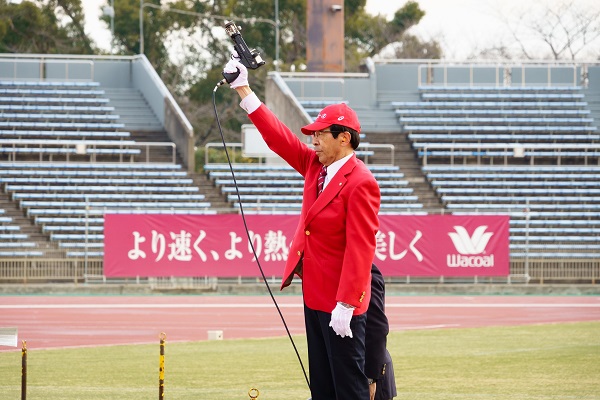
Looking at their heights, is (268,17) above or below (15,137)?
above

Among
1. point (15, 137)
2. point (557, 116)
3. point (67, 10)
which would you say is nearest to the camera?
point (15, 137)

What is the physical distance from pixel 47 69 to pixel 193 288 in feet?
44.7

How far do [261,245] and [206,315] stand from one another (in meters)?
6.46

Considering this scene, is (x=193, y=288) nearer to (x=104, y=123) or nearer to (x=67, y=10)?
(x=104, y=123)

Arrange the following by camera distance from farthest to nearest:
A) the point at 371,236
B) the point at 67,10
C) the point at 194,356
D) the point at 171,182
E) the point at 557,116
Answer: the point at 67,10
the point at 557,116
the point at 171,182
the point at 194,356
the point at 371,236

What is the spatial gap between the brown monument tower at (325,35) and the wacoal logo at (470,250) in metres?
13.2

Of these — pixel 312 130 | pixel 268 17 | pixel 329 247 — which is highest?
pixel 268 17

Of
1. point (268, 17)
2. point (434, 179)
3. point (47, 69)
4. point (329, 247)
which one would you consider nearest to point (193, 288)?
point (434, 179)

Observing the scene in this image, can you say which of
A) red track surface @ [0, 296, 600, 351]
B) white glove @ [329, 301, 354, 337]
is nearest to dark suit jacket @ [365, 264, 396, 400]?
white glove @ [329, 301, 354, 337]

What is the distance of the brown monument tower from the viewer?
41.2 meters

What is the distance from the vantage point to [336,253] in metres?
7.13

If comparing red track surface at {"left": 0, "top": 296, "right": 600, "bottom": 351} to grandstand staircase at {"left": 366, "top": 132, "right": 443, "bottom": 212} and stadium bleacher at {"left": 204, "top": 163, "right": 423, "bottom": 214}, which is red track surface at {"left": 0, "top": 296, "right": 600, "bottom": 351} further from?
grandstand staircase at {"left": 366, "top": 132, "right": 443, "bottom": 212}

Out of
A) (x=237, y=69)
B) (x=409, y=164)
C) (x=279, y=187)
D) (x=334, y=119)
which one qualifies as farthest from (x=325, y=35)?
(x=334, y=119)

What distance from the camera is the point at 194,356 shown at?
15.5 metres
